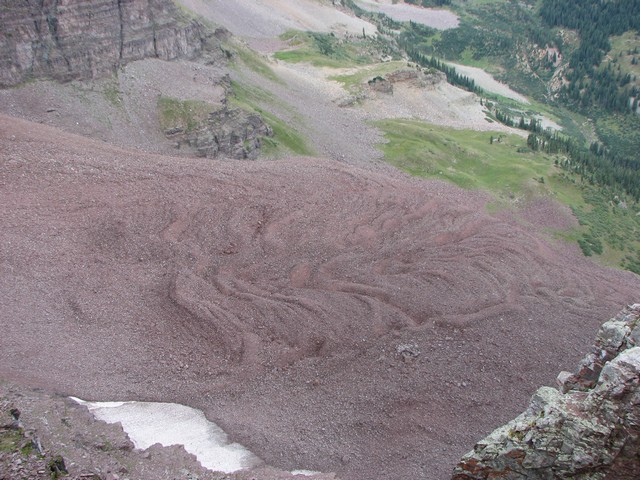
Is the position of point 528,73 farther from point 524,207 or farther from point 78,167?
point 78,167

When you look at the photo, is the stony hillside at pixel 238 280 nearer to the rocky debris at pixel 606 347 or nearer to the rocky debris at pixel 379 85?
the rocky debris at pixel 606 347

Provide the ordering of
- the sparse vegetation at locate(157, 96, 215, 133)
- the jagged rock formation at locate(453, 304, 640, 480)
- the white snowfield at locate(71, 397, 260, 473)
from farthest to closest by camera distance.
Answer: the sparse vegetation at locate(157, 96, 215, 133) < the white snowfield at locate(71, 397, 260, 473) < the jagged rock formation at locate(453, 304, 640, 480)

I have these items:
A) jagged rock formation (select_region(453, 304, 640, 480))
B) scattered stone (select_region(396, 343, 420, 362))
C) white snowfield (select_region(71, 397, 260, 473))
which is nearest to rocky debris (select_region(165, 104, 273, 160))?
scattered stone (select_region(396, 343, 420, 362))

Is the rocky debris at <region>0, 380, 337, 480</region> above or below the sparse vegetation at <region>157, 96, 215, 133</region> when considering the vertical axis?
below

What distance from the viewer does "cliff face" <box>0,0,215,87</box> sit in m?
34.8

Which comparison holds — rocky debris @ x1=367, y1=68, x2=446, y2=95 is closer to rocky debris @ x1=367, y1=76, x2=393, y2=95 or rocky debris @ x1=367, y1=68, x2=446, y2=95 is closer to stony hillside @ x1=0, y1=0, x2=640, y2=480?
rocky debris @ x1=367, y1=76, x2=393, y2=95

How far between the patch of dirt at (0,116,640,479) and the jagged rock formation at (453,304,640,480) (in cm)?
386

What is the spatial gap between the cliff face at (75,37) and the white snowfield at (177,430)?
25.9 metres

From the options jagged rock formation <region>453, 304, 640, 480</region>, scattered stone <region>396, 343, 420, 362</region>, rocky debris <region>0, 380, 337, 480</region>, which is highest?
jagged rock formation <region>453, 304, 640, 480</region>

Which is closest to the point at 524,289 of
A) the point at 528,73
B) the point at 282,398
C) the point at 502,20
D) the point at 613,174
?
the point at 282,398

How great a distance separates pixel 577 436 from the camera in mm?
13172

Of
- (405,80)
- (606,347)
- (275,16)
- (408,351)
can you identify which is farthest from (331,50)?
(606,347)

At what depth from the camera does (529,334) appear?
24000 millimetres

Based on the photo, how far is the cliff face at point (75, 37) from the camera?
34812 millimetres
